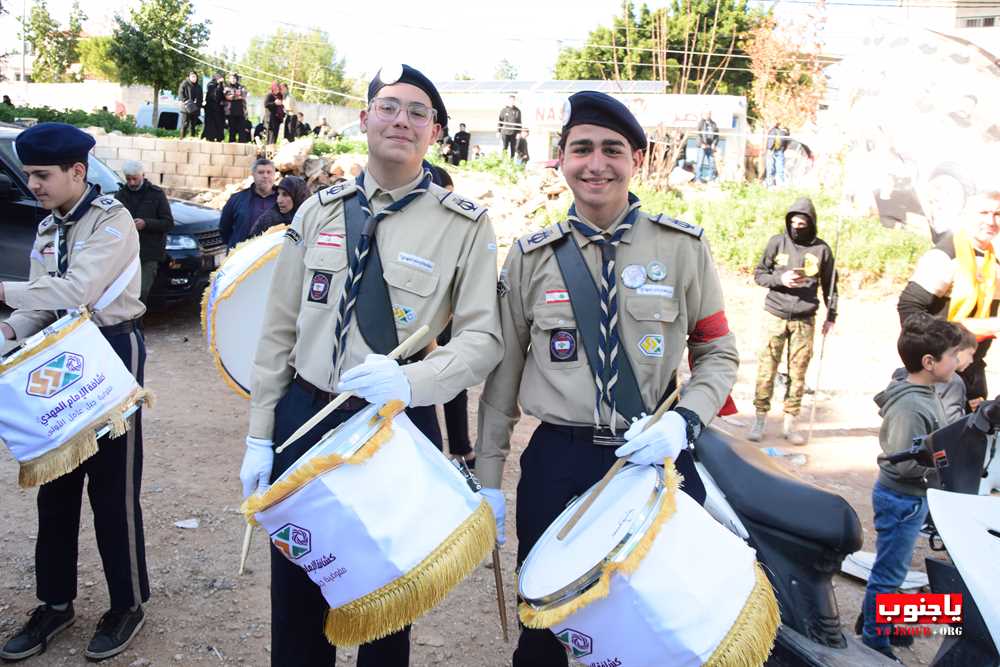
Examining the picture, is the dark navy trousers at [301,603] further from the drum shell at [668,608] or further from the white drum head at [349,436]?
the drum shell at [668,608]

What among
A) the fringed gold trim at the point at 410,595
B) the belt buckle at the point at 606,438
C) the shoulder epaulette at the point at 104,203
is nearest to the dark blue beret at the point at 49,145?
the shoulder epaulette at the point at 104,203

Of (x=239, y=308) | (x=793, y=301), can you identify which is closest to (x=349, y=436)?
(x=239, y=308)

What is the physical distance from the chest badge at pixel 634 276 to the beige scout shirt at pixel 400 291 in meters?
0.38

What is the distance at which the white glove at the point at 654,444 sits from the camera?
2113mm

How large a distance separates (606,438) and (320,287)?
3.02 ft

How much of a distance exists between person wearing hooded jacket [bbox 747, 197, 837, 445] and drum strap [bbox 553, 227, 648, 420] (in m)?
4.70

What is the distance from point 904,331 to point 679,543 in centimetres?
257

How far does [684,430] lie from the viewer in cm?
221

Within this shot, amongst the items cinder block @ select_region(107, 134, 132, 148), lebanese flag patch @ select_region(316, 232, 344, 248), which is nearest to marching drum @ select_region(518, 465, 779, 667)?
lebanese flag patch @ select_region(316, 232, 344, 248)

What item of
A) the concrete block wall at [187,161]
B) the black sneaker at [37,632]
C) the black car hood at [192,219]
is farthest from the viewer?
the concrete block wall at [187,161]

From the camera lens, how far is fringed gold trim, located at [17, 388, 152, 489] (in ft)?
9.91

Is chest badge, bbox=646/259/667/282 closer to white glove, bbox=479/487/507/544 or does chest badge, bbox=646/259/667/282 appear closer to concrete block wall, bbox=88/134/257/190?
white glove, bbox=479/487/507/544

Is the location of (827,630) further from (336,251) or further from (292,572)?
(336,251)

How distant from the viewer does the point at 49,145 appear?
3.14 m
